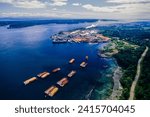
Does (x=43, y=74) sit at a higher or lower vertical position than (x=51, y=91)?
higher

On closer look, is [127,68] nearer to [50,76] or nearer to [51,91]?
[50,76]

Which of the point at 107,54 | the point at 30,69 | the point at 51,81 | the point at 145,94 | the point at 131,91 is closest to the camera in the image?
the point at 145,94

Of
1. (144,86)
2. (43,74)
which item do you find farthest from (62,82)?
(144,86)

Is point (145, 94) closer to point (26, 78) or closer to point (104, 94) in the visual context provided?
point (104, 94)

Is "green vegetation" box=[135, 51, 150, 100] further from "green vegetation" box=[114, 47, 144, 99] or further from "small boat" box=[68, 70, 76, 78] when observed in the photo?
"small boat" box=[68, 70, 76, 78]

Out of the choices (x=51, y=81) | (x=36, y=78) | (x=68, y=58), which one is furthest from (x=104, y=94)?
(x=68, y=58)

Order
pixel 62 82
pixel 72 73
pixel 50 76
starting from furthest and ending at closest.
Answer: pixel 72 73
pixel 50 76
pixel 62 82

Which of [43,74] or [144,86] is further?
[43,74]

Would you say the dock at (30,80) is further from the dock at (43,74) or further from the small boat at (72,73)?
the small boat at (72,73)

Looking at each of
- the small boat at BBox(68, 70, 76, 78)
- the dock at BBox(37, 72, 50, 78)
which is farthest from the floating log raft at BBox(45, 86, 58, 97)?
the small boat at BBox(68, 70, 76, 78)

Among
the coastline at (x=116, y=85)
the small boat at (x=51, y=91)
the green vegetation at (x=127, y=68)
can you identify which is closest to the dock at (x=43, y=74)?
the small boat at (x=51, y=91)

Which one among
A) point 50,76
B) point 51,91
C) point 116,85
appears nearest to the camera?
point 51,91
